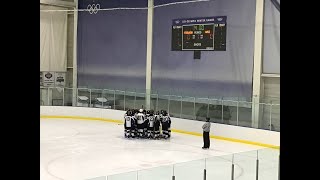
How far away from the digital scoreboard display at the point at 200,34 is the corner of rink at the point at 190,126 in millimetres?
2562

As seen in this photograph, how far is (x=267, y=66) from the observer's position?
13.6 metres

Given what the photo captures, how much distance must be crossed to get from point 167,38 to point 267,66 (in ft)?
15.0

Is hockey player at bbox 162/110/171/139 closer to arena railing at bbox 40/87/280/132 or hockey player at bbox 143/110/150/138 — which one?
hockey player at bbox 143/110/150/138

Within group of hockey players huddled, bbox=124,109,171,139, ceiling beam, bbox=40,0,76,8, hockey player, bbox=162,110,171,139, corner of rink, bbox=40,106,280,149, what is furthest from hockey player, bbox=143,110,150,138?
ceiling beam, bbox=40,0,76,8

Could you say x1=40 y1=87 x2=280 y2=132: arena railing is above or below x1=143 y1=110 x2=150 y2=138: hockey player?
above

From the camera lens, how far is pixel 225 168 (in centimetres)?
574

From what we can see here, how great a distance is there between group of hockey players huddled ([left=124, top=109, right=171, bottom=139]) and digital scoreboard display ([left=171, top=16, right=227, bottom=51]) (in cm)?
334

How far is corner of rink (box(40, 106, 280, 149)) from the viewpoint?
12.4 meters

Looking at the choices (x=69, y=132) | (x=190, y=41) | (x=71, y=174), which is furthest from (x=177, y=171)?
(x=190, y=41)

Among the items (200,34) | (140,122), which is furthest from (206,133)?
(200,34)

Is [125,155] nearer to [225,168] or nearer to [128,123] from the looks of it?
[128,123]

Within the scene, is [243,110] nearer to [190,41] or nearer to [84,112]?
[190,41]
